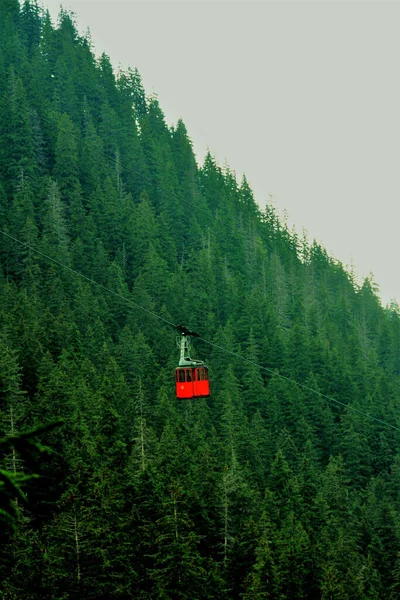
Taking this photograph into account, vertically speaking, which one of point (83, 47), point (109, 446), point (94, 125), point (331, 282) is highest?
point (83, 47)

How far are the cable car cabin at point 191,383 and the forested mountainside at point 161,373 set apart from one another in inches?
265

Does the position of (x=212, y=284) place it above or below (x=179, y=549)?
above

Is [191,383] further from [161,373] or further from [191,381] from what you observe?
[161,373]

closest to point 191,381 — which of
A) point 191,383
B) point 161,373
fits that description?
point 191,383

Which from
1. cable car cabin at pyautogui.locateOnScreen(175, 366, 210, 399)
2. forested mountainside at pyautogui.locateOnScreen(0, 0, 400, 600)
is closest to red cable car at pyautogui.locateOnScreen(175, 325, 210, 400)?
cable car cabin at pyautogui.locateOnScreen(175, 366, 210, 399)

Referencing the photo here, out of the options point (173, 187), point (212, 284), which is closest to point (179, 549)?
point (212, 284)

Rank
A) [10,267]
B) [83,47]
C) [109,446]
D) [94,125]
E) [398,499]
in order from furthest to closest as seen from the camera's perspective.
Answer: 1. [83,47]
2. [94,125]
3. [10,267]
4. [398,499]
5. [109,446]

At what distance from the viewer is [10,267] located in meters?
87.1

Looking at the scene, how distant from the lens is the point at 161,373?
70.9 meters

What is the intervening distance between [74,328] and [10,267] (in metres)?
20.3

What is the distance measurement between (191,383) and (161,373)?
42167 millimetres

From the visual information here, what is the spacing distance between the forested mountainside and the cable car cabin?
22.1 feet

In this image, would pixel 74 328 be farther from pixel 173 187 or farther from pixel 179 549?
pixel 173 187

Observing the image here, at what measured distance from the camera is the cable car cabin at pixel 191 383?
2897 cm
